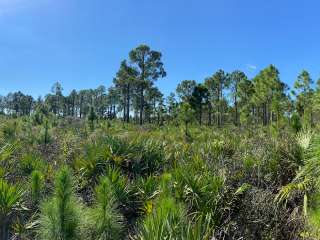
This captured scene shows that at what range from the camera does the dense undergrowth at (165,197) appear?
600cm

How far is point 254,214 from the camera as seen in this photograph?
24.5 ft

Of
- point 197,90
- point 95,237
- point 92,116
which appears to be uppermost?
point 197,90

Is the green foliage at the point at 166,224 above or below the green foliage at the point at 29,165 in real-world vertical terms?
below

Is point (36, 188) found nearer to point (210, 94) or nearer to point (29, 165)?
point (29, 165)

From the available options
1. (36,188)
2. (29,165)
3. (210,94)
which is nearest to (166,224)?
(36,188)

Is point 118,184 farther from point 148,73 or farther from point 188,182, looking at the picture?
point 148,73

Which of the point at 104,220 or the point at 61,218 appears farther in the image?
the point at 104,220

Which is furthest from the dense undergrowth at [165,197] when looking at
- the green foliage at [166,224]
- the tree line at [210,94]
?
the tree line at [210,94]

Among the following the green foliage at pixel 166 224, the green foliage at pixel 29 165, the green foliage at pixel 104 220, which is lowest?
the green foliage at pixel 104 220

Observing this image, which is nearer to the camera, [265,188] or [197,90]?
[265,188]

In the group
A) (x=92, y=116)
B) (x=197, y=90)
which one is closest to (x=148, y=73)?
(x=197, y=90)

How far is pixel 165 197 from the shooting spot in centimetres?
607

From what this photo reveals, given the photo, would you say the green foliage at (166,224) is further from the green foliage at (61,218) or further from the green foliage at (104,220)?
the green foliage at (104,220)

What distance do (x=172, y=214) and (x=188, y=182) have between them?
297cm
